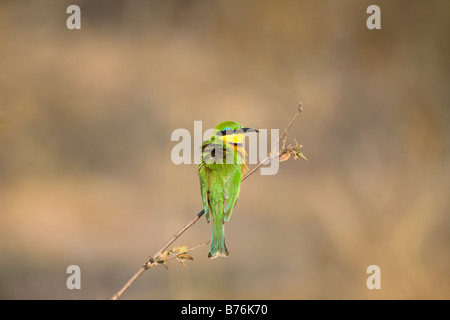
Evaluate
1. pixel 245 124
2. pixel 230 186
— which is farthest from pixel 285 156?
pixel 245 124

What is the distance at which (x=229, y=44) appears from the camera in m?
4.68

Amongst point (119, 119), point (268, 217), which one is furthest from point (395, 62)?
point (119, 119)

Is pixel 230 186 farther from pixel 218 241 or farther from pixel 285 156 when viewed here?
pixel 285 156

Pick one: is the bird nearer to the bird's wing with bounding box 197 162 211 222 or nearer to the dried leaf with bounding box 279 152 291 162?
the bird's wing with bounding box 197 162 211 222

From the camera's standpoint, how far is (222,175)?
1609mm

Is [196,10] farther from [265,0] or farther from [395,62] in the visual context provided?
[395,62]

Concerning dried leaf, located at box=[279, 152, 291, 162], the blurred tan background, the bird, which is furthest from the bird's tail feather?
the blurred tan background

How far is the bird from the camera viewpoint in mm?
1595

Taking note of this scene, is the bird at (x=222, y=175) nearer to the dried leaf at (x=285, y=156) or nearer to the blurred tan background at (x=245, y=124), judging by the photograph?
the dried leaf at (x=285, y=156)

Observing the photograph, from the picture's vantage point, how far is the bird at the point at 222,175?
159cm

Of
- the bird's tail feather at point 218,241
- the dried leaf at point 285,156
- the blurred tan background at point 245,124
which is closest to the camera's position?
the dried leaf at point 285,156

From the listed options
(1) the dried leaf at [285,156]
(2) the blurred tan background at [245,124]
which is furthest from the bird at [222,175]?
(2) the blurred tan background at [245,124]

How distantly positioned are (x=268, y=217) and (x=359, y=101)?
1.14m

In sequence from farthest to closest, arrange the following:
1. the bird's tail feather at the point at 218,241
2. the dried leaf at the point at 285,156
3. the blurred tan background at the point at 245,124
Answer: the blurred tan background at the point at 245,124, the bird's tail feather at the point at 218,241, the dried leaf at the point at 285,156
